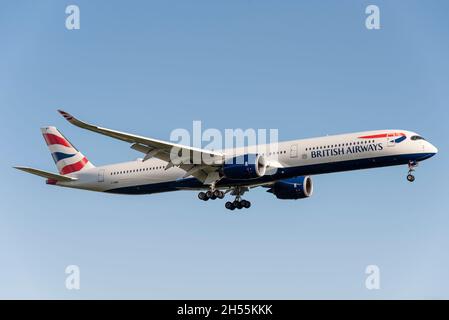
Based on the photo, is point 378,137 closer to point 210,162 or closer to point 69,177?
point 210,162

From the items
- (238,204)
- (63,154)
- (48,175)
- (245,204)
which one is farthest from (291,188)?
(63,154)

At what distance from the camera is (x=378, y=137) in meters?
61.2

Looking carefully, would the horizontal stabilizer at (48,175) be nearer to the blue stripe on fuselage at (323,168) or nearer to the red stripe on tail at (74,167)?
the red stripe on tail at (74,167)

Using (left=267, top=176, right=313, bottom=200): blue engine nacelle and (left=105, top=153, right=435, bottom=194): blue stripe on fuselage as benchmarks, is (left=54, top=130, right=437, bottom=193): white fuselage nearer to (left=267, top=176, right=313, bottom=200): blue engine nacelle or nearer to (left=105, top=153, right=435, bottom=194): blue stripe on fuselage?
(left=105, top=153, right=435, bottom=194): blue stripe on fuselage

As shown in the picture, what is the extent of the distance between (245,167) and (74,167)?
18408 millimetres

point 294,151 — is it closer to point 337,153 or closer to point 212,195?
point 337,153

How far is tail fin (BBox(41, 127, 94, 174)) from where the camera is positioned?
74062 mm

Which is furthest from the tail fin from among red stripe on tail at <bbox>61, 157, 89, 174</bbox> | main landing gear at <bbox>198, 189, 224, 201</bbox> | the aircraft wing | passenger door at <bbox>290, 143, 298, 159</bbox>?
passenger door at <bbox>290, 143, 298, 159</bbox>

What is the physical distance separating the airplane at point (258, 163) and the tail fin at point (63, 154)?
413 cm

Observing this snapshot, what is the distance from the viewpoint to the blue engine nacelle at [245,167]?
61844mm

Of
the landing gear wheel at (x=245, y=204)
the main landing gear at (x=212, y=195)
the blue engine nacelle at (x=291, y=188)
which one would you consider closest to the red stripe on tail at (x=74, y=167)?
the main landing gear at (x=212, y=195)

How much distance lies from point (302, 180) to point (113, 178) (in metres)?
15.0

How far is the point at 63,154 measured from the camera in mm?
75375

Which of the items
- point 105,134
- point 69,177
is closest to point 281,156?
point 105,134
